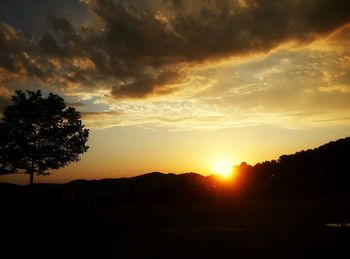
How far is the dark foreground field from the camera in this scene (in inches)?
428

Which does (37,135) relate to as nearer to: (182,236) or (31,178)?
(31,178)

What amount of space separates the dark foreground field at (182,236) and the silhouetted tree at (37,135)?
8.42 meters

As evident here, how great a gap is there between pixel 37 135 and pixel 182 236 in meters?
21.9

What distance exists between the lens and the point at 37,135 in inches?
1218

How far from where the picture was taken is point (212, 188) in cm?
3447

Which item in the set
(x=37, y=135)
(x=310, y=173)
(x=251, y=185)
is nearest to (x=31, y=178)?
(x=37, y=135)

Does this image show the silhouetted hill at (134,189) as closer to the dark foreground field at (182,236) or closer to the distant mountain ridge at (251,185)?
the distant mountain ridge at (251,185)

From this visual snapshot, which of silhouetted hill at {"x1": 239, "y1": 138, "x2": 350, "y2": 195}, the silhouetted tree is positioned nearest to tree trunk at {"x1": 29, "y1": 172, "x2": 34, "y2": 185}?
the silhouetted tree

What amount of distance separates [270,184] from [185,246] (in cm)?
2360

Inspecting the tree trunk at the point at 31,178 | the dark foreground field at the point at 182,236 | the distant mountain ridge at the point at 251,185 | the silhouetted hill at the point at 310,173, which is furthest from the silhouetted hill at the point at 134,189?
the dark foreground field at the point at 182,236

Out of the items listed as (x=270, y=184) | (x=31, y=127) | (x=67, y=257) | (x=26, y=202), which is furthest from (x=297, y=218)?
(x=31, y=127)

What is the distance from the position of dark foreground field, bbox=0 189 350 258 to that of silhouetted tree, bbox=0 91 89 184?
8423mm

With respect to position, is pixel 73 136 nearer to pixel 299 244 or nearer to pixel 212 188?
pixel 212 188

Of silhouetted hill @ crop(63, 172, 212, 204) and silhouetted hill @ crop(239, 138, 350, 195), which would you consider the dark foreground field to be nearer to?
silhouetted hill @ crop(239, 138, 350, 195)
